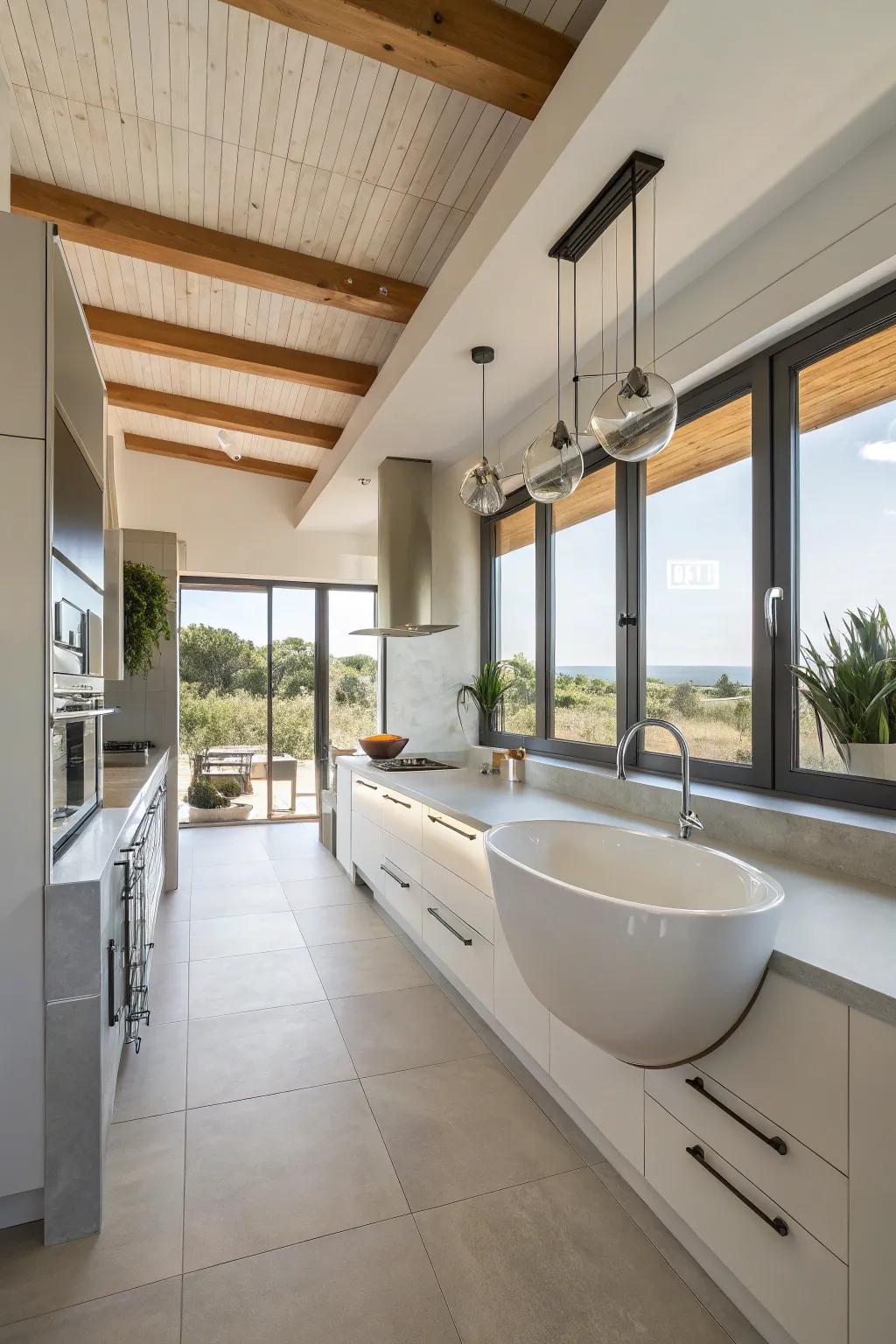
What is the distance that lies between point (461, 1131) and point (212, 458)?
213 inches

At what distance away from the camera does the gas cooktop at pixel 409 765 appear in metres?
3.64

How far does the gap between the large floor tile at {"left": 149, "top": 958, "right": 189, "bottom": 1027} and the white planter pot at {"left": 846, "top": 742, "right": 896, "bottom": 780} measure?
2.40 metres

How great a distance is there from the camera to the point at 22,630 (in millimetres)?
1521

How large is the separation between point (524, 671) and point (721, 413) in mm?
1787

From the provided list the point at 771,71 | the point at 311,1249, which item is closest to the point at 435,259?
the point at 771,71

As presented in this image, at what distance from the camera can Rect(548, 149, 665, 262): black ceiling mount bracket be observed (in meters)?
1.71

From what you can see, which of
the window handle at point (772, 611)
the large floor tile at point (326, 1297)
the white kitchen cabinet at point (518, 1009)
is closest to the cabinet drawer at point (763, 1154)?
the white kitchen cabinet at point (518, 1009)

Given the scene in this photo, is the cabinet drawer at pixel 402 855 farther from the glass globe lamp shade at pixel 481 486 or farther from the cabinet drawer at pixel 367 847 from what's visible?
the glass globe lamp shade at pixel 481 486

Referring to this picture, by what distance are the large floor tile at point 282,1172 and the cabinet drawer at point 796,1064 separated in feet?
3.09

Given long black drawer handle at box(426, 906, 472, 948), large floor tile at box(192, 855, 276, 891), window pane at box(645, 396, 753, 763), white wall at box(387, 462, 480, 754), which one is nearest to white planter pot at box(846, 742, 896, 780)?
window pane at box(645, 396, 753, 763)

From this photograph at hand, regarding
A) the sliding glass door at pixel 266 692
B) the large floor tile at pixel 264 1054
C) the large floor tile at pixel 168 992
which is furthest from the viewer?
the sliding glass door at pixel 266 692

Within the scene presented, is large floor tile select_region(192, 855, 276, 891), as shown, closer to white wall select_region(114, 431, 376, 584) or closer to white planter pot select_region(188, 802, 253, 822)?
white planter pot select_region(188, 802, 253, 822)

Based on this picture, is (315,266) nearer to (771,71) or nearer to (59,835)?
(771,71)

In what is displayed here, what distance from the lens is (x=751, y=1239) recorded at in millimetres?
1177
